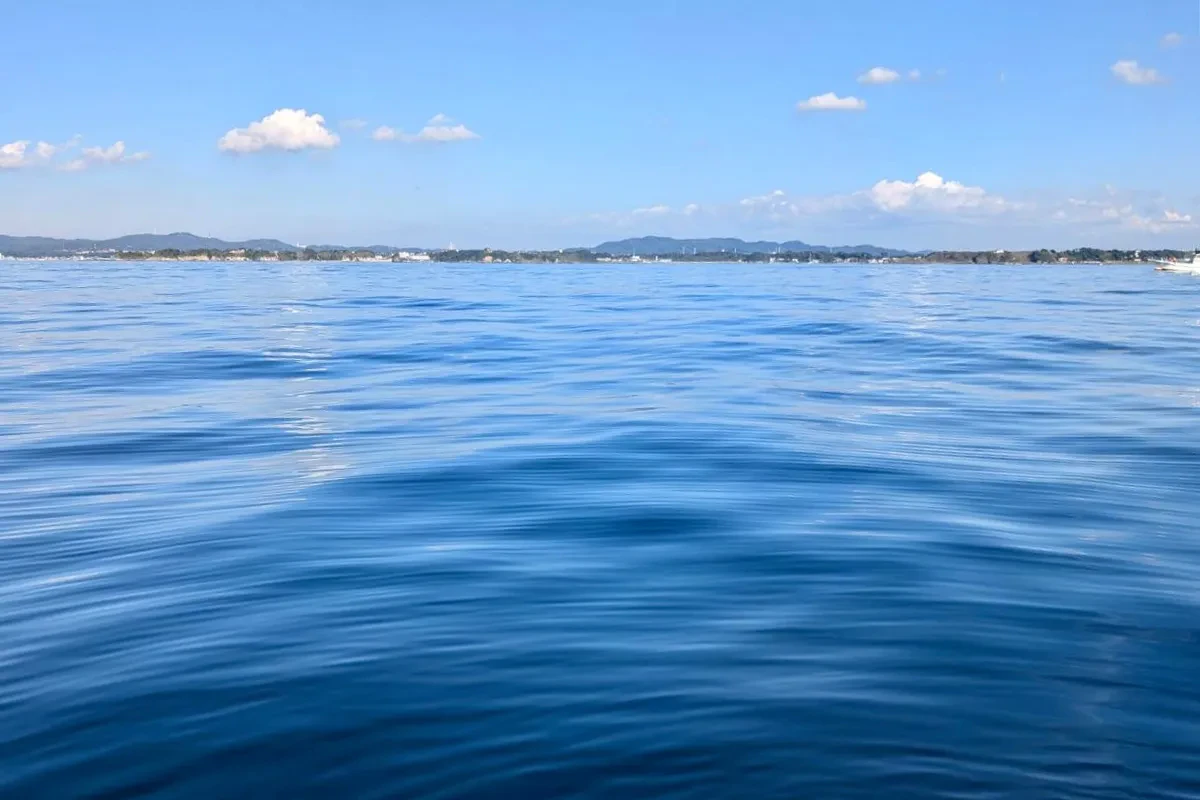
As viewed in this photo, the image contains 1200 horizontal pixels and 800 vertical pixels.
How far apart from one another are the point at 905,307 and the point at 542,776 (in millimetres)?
44831

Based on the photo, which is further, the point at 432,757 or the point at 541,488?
the point at 541,488

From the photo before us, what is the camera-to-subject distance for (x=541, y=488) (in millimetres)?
10375

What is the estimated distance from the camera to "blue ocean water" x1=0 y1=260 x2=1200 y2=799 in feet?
15.6

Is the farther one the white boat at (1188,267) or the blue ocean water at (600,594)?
the white boat at (1188,267)

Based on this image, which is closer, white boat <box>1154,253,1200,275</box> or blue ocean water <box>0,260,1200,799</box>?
blue ocean water <box>0,260,1200,799</box>

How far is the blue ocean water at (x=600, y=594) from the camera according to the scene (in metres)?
4.74

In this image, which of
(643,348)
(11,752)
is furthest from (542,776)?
(643,348)

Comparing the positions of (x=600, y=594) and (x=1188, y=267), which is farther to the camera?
(x=1188, y=267)

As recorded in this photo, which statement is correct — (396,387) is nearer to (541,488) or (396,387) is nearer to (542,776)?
(541,488)

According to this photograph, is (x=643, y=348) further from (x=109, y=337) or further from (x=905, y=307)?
(x=905, y=307)

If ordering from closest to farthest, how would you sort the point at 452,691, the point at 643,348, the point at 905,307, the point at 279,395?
the point at 452,691, the point at 279,395, the point at 643,348, the point at 905,307

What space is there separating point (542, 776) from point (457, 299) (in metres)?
49.7

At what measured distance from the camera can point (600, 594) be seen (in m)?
7.05

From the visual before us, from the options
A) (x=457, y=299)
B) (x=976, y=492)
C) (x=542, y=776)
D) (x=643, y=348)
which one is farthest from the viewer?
(x=457, y=299)
